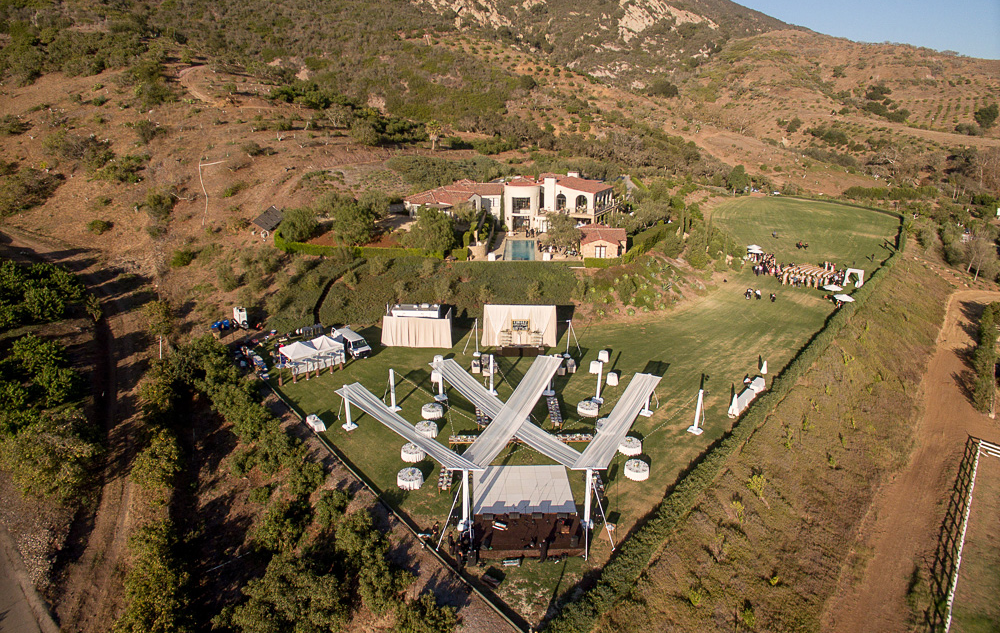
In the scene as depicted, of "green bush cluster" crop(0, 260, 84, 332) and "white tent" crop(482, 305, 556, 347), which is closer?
"green bush cluster" crop(0, 260, 84, 332)

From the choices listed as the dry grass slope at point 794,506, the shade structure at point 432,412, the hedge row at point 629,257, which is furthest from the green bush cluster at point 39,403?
the hedge row at point 629,257

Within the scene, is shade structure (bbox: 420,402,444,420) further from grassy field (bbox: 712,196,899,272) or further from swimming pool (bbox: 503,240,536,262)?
grassy field (bbox: 712,196,899,272)

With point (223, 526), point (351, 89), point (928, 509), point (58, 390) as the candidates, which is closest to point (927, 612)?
point (928, 509)

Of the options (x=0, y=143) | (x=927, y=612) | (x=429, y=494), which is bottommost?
(x=927, y=612)

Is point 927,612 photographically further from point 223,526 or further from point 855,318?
point 223,526

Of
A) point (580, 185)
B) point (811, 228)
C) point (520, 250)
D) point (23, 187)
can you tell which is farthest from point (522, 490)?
point (811, 228)

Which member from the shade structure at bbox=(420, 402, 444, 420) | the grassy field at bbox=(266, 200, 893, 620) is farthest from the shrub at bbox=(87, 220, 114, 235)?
the shade structure at bbox=(420, 402, 444, 420)

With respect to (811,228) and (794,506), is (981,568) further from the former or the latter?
(811,228)
